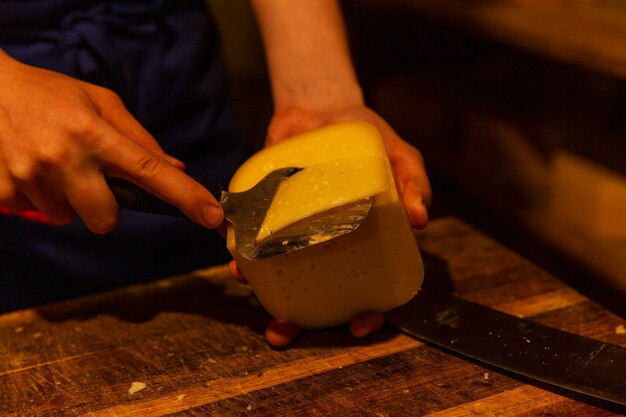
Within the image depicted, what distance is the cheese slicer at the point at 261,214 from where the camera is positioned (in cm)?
63

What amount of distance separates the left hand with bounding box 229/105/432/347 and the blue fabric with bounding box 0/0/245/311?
0.47 ft

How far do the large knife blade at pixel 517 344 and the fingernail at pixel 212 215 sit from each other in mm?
233

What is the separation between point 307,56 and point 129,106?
251mm

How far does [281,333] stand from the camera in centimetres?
73

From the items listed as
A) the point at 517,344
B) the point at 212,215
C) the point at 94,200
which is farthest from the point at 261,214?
the point at 517,344

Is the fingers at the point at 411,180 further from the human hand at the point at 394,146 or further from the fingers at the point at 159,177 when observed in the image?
the fingers at the point at 159,177

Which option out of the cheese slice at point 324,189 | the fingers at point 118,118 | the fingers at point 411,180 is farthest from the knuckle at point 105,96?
the fingers at point 411,180

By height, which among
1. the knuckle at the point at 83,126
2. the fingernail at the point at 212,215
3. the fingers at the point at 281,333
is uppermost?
the knuckle at the point at 83,126

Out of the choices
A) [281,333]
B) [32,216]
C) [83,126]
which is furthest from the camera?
[32,216]

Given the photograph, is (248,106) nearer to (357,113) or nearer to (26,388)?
(357,113)

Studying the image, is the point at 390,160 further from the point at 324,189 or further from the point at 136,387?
the point at 136,387

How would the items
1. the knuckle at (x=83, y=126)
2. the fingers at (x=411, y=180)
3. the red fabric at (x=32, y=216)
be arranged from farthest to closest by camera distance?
1. the red fabric at (x=32, y=216)
2. the fingers at (x=411, y=180)
3. the knuckle at (x=83, y=126)

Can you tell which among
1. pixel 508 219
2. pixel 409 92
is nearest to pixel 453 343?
pixel 508 219

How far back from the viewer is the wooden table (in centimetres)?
65
